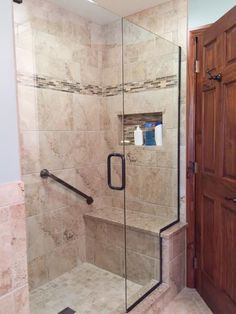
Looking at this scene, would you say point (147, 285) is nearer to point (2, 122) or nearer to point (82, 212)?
point (82, 212)

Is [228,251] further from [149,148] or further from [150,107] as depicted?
[150,107]

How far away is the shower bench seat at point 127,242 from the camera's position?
212cm

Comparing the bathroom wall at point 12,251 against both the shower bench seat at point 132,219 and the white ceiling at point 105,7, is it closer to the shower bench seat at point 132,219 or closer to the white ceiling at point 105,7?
the shower bench seat at point 132,219

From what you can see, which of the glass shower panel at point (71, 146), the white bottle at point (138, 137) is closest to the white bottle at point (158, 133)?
the white bottle at point (138, 137)

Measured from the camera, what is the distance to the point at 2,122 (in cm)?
95

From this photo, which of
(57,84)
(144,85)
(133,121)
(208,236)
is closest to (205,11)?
(144,85)

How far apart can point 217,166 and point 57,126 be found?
4.40 ft

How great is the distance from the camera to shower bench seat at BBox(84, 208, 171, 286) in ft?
6.95

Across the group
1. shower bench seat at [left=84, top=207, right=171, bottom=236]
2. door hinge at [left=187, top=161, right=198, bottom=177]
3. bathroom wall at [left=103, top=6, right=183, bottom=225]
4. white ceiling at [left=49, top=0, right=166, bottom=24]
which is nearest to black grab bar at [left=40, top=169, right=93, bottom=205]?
shower bench seat at [left=84, top=207, right=171, bottom=236]

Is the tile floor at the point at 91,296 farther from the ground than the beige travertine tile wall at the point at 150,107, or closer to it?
closer to it

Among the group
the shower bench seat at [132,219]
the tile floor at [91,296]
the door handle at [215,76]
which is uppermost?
the door handle at [215,76]

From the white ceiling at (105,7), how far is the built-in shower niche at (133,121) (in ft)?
3.07

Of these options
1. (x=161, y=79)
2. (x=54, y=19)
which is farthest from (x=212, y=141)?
(x=54, y=19)

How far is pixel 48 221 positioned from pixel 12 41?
63.3 inches
